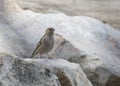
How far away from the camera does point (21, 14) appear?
932cm

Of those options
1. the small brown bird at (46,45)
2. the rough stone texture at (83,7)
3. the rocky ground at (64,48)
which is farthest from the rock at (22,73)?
the rough stone texture at (83,7)

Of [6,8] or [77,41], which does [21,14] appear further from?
[77,41]

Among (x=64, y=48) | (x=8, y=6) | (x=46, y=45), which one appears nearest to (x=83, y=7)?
(x=8, y=6)

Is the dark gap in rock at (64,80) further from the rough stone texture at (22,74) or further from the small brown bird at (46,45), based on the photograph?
the small brown bird at (46,45)

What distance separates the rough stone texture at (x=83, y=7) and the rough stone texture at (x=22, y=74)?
6434mm

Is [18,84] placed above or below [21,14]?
above

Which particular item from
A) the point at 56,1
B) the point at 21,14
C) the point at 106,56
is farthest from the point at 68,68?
the point at 56,1

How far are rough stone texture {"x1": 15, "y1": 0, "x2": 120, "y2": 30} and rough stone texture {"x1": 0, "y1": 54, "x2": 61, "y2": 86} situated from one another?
6.43 meters

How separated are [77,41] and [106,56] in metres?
0.52

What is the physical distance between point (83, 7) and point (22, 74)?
840 cm

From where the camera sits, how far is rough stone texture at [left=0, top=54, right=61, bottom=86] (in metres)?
5.18

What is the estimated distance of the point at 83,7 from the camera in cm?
1356

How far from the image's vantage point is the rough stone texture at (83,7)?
12.3 meters

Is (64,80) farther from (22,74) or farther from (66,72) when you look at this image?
(22,74)
